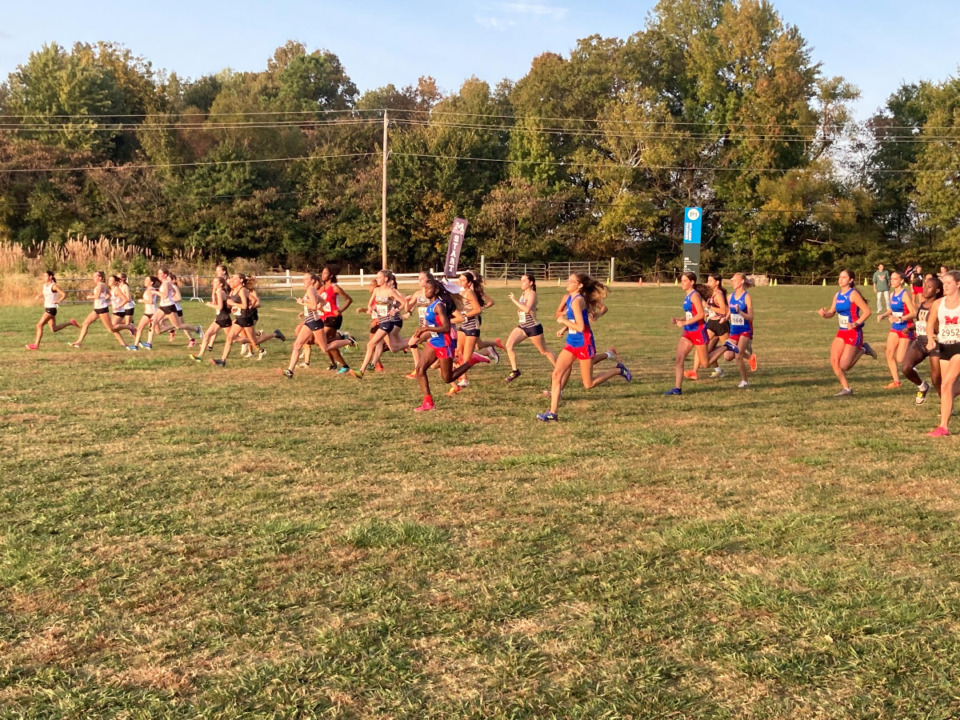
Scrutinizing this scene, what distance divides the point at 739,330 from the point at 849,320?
5.97 feet

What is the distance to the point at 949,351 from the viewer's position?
8.81 m

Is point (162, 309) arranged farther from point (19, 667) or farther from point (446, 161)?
point (446, 161)

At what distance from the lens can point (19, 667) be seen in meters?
3.74

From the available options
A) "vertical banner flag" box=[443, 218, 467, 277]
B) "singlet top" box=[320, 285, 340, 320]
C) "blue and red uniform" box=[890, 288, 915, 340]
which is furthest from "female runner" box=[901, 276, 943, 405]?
"vertical banner flag" box=[443, 218, 467, 277]

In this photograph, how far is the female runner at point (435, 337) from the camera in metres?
10.6

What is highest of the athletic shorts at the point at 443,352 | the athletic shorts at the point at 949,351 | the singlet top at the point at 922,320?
the singlet top at the point at 922,320

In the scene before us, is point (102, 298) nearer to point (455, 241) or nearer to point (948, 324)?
point (455, 241)

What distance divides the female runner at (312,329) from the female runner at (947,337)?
8.42 meters

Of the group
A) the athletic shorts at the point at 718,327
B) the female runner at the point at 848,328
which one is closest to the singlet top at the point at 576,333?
the athletic shorts at the point at 718,327

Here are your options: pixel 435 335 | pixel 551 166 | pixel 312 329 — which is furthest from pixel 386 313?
pixel 551 166

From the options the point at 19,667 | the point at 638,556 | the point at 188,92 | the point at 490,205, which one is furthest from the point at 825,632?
the point at 188,92

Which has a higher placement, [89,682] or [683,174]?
[683,174]

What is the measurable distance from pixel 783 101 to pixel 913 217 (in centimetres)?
1361

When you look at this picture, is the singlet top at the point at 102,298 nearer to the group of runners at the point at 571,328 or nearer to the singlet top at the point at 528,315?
the group of runners at the point at 571,328
